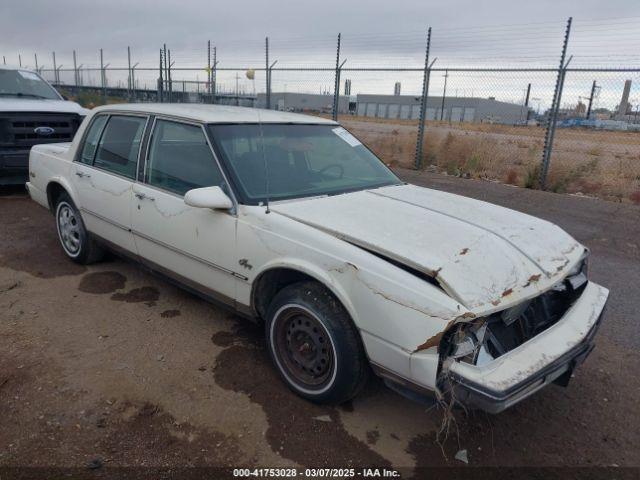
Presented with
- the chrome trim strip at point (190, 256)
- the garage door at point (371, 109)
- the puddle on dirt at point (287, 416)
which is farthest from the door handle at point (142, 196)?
the garage door at point (371, 109)

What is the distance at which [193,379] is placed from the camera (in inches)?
125

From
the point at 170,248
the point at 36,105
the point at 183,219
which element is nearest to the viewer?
the point at 183,219

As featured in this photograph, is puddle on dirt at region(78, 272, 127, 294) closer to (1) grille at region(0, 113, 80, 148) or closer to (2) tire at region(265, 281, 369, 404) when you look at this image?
(2) tire at region(265, 281, 369, 404)

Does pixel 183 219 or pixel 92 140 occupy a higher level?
pixel 92 140

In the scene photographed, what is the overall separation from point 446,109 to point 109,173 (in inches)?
1827

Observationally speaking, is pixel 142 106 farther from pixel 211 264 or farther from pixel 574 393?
pixel 574 393

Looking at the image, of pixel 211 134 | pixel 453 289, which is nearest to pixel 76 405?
pixel 211 134

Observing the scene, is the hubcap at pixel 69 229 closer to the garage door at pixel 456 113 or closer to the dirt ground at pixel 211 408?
the dirt ground at pixel 211 408

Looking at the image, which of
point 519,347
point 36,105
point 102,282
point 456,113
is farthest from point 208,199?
point 456,113

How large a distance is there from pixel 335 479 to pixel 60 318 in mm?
2650

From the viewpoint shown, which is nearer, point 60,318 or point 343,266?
point 343,266

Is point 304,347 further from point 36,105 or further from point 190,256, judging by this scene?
point 36,105

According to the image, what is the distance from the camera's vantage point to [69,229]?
16.5 feet

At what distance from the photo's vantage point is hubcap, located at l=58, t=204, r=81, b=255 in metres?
4.94
